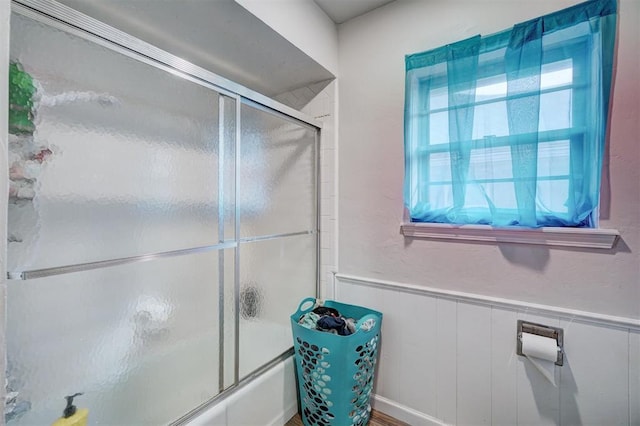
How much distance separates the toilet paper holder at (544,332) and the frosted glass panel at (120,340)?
1.38m

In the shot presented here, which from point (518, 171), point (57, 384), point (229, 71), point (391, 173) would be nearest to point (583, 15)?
point (518, 171)

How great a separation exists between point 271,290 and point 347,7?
170cm

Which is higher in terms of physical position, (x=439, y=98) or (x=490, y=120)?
(x=439, y=98)

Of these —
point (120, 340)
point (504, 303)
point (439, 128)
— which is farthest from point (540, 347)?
point (120, 340)

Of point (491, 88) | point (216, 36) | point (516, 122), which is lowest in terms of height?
point (516, 122)

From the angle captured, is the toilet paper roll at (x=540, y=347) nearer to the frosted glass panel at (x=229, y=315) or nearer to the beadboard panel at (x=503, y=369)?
the beadboard panel at (x=503, y=369)

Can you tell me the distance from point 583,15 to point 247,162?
154 centimetres

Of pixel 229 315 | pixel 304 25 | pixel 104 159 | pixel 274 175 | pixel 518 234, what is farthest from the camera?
pixel 274 175

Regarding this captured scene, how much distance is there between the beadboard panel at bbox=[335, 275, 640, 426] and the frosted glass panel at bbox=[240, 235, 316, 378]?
258 millimetres

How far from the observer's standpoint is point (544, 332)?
1.19 m

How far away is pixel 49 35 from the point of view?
31.4 inches

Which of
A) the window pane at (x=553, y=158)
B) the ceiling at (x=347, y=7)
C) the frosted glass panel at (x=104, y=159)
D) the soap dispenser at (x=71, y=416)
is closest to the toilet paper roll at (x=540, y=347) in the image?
the window pane at (x=553, y=158)

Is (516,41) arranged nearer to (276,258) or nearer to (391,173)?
(391,173)

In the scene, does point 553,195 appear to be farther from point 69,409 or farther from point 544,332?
point 69,409
